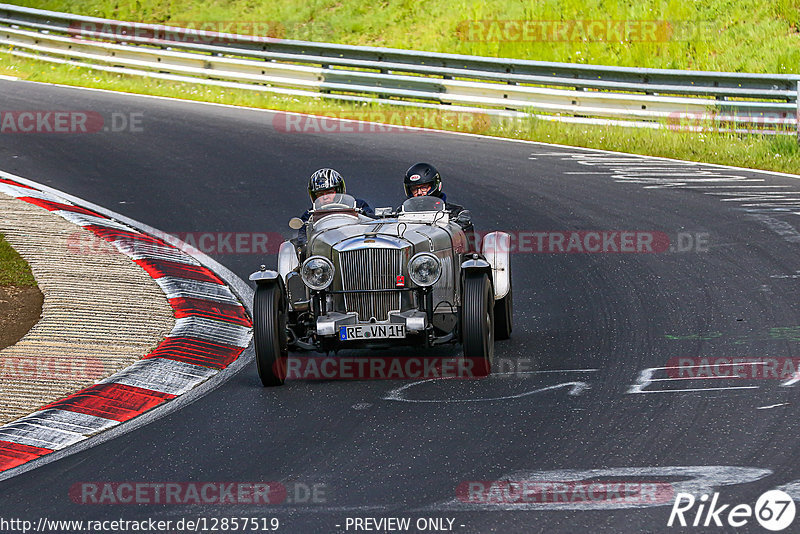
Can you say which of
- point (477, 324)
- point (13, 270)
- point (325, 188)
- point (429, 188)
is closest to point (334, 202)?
point (325, 188)

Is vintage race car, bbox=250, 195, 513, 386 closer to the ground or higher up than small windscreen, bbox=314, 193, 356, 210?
closer to the ground

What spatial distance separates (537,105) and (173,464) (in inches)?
545

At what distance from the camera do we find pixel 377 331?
8383 millimetres

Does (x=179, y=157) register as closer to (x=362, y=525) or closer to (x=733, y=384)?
(x=733, y=384)

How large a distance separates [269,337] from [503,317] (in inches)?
82.0

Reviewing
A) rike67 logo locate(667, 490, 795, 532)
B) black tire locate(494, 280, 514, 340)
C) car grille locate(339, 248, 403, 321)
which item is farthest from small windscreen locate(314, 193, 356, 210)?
rike67 logo locate(667, 490, 795, 532)

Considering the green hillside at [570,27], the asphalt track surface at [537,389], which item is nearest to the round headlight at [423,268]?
the asphalt track surface at [537,389]

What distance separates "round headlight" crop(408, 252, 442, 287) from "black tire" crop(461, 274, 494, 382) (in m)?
0.23

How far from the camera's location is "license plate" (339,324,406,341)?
8.38m

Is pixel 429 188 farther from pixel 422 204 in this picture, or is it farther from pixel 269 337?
pixel 269 337

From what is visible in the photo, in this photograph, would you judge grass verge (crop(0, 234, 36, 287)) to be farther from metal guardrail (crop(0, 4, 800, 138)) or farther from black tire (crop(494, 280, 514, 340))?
metal guardrail (crop(0, 4, 800, 138))

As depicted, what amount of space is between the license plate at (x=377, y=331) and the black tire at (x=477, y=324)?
0.44 meters

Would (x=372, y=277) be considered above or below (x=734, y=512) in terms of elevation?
above

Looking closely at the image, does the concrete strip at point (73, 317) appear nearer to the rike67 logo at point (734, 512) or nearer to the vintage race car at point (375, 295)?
the vintage race car at point (375, 295)
